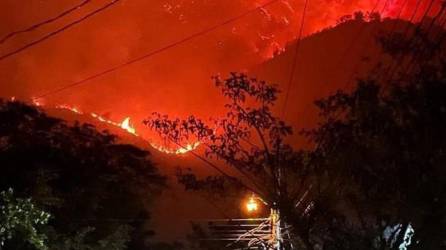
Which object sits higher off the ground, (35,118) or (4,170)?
(35,118)

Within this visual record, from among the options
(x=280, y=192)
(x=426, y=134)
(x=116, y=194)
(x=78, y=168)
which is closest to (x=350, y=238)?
(x=280, y=192)

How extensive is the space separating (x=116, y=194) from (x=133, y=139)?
4.65m

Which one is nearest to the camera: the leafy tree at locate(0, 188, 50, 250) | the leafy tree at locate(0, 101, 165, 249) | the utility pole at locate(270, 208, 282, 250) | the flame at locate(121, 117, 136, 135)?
the leafy tree at locate(0, 188, 50, 250)

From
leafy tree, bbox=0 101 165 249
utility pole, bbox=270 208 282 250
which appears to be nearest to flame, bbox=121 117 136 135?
leafy tree, bbox=0 101 165 249

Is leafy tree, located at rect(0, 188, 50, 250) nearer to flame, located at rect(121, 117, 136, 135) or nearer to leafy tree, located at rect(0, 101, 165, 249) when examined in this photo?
leafy tree, located at rect(0, 101, 165, 249)

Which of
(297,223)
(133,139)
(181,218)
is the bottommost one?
(297,223)

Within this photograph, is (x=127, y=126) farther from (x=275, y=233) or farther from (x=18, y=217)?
(x=18, y=217)

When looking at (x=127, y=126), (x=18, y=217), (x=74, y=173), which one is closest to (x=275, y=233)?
(x=18, y=217)

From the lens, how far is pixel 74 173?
61.6 feet

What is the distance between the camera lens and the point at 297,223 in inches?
512

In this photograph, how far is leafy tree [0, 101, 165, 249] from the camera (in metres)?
16.3

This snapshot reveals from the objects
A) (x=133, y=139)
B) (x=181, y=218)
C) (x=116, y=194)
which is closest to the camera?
(x=116, y=194)

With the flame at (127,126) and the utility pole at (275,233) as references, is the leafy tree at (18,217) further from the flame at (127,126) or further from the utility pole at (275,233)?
the flame at (127,126)

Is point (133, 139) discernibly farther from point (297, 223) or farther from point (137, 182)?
point (297, 223)
